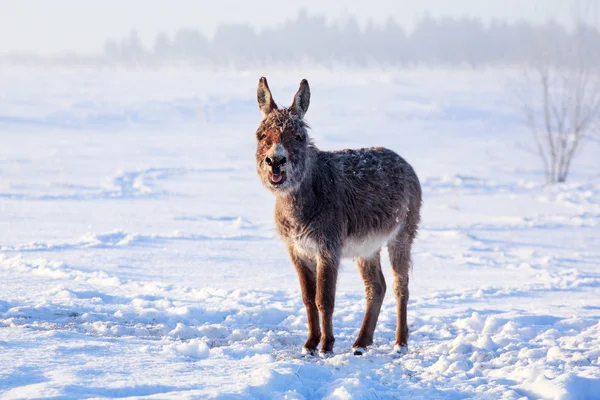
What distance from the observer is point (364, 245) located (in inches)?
253

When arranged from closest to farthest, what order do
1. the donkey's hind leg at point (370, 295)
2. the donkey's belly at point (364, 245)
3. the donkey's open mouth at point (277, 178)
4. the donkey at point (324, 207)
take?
1. the donkey's open mouth at point (277, 178)
2. the donkey at point (324, 207)
3. the donkey's belly at point (364, 245)
4. the donkey's hind leg at point (370, 295)

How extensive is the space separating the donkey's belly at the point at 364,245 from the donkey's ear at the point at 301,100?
51.8 inches

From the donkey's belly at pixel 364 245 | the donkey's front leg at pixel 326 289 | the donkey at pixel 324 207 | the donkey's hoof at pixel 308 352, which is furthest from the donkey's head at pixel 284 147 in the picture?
the donkey's hoof at pixel 308 352

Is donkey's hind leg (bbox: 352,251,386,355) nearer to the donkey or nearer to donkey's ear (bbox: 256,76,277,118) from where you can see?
the donkey

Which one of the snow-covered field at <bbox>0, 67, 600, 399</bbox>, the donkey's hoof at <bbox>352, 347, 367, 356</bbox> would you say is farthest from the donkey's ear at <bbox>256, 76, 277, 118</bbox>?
the donkey's hoof at <bbox>352, 347, 367, 356</bbox>

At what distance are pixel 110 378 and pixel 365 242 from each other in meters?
2.90

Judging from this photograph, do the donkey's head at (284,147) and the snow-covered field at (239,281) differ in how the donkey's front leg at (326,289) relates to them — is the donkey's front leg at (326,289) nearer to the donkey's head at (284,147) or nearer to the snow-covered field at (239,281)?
the snow-covered field at (239,281)

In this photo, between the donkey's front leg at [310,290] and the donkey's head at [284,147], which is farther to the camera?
the donkey's front leg at [310,290]

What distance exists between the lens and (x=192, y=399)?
4066mm

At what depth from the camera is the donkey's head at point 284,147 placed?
554cm

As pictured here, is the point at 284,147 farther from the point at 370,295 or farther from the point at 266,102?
the point at 370,295

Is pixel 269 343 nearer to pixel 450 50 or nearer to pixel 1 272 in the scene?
pixel 1 272

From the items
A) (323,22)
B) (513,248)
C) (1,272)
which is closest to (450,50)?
(323,22)

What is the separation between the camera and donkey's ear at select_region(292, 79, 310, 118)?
236 inches
